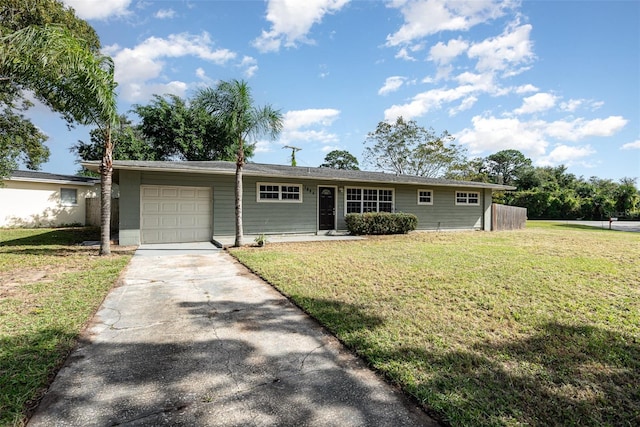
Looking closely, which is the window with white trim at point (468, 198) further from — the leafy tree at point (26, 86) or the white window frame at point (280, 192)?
the leafy tree at point (26, 86)

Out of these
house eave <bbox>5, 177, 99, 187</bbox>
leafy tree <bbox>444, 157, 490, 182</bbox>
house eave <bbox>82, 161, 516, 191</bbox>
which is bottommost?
house eave <bbox>82, 161, 516, 191</bbox>

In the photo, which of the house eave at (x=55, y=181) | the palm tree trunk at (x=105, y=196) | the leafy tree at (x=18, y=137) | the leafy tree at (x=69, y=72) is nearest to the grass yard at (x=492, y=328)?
the palm tree trunk at (x=105, y=196)

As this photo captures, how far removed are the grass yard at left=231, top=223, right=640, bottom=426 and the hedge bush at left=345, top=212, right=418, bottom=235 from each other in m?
5.50

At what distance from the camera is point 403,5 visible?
854 centimetres

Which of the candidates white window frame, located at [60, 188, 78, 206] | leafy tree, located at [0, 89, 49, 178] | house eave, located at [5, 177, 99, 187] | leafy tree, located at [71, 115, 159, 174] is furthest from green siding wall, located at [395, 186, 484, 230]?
leafy tree, located at [71, 115, 159, 174]

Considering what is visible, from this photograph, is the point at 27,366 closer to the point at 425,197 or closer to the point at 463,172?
the point at 425,197

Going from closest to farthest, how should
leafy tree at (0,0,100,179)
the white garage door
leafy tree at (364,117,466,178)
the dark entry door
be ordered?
leafy tree at (0,0,100,179), the white garage door, the dark entry door, leafy tree at (364,117,466,178)

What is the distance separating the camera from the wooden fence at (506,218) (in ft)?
53.6

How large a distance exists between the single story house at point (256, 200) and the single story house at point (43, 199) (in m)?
7.50

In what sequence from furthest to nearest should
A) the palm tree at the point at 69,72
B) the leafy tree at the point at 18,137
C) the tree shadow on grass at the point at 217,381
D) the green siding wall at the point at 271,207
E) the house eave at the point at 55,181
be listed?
the house eave at the point at 55,181
the leafy tree at the point at 18,137
the green siding wall at the point at 271,207
the palm tree at the point at 69,72
the tree shadow on grass at the point at 217,381

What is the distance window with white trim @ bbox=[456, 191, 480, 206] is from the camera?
1574cm

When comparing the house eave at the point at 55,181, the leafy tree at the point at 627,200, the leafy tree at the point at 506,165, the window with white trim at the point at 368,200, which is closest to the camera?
the window with white trim at the point at 368,200

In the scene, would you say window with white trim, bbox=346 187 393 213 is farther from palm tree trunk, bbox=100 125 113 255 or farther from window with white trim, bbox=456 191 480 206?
palm tree trunk, bbox=100 125 113 255

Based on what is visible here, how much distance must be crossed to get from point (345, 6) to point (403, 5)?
5.47ft
